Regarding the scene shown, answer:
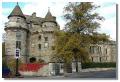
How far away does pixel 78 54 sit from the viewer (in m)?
27.3

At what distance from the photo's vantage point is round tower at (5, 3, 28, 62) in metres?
27.3

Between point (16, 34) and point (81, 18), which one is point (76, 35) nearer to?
point (81, 18)

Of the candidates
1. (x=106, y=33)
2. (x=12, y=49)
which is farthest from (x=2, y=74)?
(x=106, y=33)

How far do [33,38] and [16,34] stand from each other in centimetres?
36

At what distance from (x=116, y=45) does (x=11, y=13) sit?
86.9 inches

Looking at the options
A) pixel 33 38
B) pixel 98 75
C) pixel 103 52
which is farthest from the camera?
pixel 33 38

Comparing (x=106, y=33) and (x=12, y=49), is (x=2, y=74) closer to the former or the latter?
(x=12, y=49)

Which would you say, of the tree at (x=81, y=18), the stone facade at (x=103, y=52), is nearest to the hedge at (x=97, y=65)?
the stone facade at (x=103, y=52)

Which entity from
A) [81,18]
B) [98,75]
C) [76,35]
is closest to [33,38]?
[76,35]

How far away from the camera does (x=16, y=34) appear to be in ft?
89.9

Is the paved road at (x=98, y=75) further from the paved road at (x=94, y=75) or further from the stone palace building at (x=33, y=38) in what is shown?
the stone palace building at (x=33, y=38)

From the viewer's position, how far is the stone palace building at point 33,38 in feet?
89.6

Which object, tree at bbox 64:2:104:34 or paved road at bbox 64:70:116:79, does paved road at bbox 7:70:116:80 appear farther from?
tree at bbox 64:2:104:34

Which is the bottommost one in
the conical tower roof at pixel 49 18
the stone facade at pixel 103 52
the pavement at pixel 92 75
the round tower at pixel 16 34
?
the pavement at pixel 92 75
